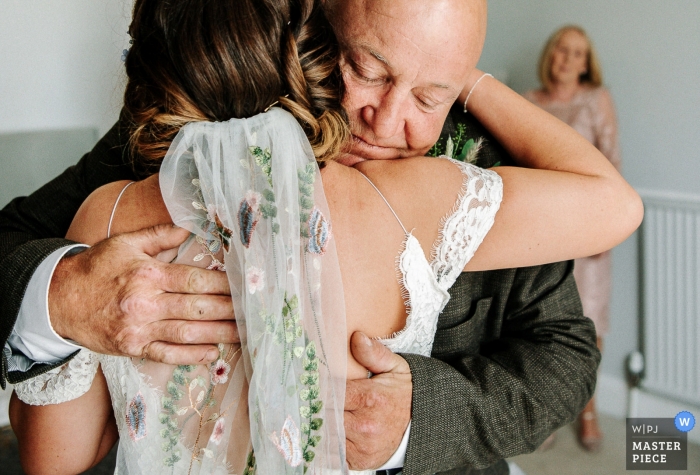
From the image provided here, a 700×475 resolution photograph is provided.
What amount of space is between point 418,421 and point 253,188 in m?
0.55

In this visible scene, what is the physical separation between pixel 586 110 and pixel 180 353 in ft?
11.1

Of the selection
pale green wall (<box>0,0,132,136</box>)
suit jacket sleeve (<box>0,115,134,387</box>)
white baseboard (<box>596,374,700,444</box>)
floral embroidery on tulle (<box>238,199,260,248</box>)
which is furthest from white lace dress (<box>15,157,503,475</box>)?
white baseboard (<box>596,374,700,444</box>)

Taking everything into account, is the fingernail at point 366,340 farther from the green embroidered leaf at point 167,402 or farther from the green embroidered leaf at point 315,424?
the green embroidered leaf at point 167,402

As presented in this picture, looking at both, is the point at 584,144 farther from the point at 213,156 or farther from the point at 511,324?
the point at 213,156

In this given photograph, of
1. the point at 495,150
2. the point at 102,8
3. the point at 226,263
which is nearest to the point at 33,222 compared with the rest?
the point at 226,263

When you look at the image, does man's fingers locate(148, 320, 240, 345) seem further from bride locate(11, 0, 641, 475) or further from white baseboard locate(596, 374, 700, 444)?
white baseboard locate(596, 374, 700, 444)

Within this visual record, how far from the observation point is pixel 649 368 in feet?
12.6

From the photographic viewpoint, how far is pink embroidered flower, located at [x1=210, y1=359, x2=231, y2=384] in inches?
38.8

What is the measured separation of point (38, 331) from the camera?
41.5 inches

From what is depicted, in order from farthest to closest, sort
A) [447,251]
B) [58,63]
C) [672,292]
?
[672,292], [58,63], [447,251]

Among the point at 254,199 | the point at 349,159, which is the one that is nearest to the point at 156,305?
the point at 254,199

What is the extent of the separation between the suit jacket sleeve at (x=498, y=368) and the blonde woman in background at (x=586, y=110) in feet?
8.27

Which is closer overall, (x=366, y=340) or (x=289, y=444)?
(x=289, y=444)

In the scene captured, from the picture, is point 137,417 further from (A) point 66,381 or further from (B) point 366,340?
(B) point 366,340
